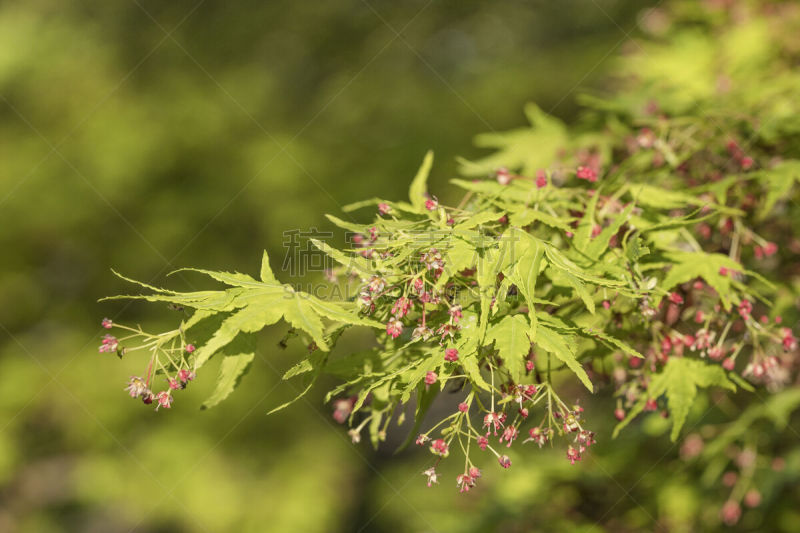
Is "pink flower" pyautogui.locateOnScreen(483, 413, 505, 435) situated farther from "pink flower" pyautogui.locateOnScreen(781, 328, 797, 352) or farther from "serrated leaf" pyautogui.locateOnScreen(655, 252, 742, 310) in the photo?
"pink flower" pyautogui.locateOnScreen(781, 328, 797, 352)

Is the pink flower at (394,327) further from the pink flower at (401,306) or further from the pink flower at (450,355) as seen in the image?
the pink flower at (450,355)

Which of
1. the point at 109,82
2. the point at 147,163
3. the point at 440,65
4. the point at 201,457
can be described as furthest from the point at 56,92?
the point at 440,65

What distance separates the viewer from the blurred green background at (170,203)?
5.31m

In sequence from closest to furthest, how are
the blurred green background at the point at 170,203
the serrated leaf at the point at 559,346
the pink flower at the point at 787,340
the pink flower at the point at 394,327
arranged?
the serrated leaf at the point at 559,346 < the pink flower at the point at 394,327 < the pink flower at the point at 787,340 < the blurred green background at the point at 170,203

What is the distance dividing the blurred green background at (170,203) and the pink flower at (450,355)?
3.63 metres

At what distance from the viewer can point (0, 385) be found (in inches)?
212

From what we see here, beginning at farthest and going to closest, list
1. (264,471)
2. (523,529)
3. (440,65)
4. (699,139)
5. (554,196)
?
(440,65)
(264,471)
(523,529)
(699,139)
(554,196)

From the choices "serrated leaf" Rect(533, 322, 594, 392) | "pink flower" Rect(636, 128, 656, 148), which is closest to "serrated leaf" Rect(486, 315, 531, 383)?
"serrated leaf" Rect(533, 322, 594, 392)

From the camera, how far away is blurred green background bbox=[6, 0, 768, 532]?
5.31 metres

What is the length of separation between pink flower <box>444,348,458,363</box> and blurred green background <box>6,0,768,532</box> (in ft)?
11.9

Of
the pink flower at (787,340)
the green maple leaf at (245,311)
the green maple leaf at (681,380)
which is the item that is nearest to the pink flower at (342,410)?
the green maple leaf at (245,311)

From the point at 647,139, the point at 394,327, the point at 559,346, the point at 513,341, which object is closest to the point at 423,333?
the point at 394,327

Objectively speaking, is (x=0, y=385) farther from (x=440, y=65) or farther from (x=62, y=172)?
(x=440, y=65)

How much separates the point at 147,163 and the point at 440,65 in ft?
15.6
